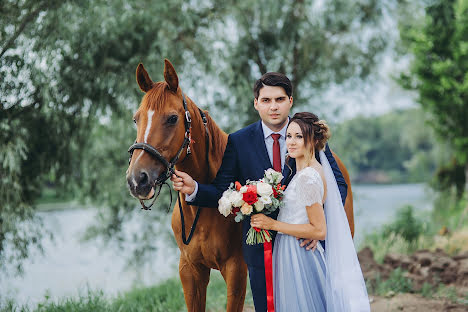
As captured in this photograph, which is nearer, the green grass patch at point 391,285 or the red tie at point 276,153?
the red tie at point 276,153

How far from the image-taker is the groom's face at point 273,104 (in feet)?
9.61

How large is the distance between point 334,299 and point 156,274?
6.90 m

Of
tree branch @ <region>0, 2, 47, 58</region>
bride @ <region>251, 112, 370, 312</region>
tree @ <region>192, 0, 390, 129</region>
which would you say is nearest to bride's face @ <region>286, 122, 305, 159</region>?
bride @ <region>251, 112, 370, 312</region>

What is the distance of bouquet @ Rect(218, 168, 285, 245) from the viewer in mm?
2584

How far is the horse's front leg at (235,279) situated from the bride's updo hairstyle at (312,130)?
1.07 metres

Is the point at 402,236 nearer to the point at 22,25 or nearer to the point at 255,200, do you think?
the point at 255,200

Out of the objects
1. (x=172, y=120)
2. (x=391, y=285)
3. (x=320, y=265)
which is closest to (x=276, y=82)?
(x=172, y=120)

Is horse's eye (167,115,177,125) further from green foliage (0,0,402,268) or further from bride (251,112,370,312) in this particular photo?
green foliage (0,0,402,268)

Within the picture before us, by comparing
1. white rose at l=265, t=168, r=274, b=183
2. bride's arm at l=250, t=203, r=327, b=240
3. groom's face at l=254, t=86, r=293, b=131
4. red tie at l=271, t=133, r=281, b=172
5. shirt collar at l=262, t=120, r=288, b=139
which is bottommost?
bride's arm at l=250, t=203, r=327, b=240

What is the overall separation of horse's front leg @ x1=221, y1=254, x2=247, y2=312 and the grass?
6.77 feet

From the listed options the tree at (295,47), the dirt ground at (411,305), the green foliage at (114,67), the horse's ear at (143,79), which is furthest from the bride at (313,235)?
the tree at (295,47)

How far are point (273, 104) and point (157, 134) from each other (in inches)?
33.6

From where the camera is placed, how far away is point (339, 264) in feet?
8.93

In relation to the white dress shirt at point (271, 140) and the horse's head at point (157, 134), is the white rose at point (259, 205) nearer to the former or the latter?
the white dress shirt at point (271, 140)
